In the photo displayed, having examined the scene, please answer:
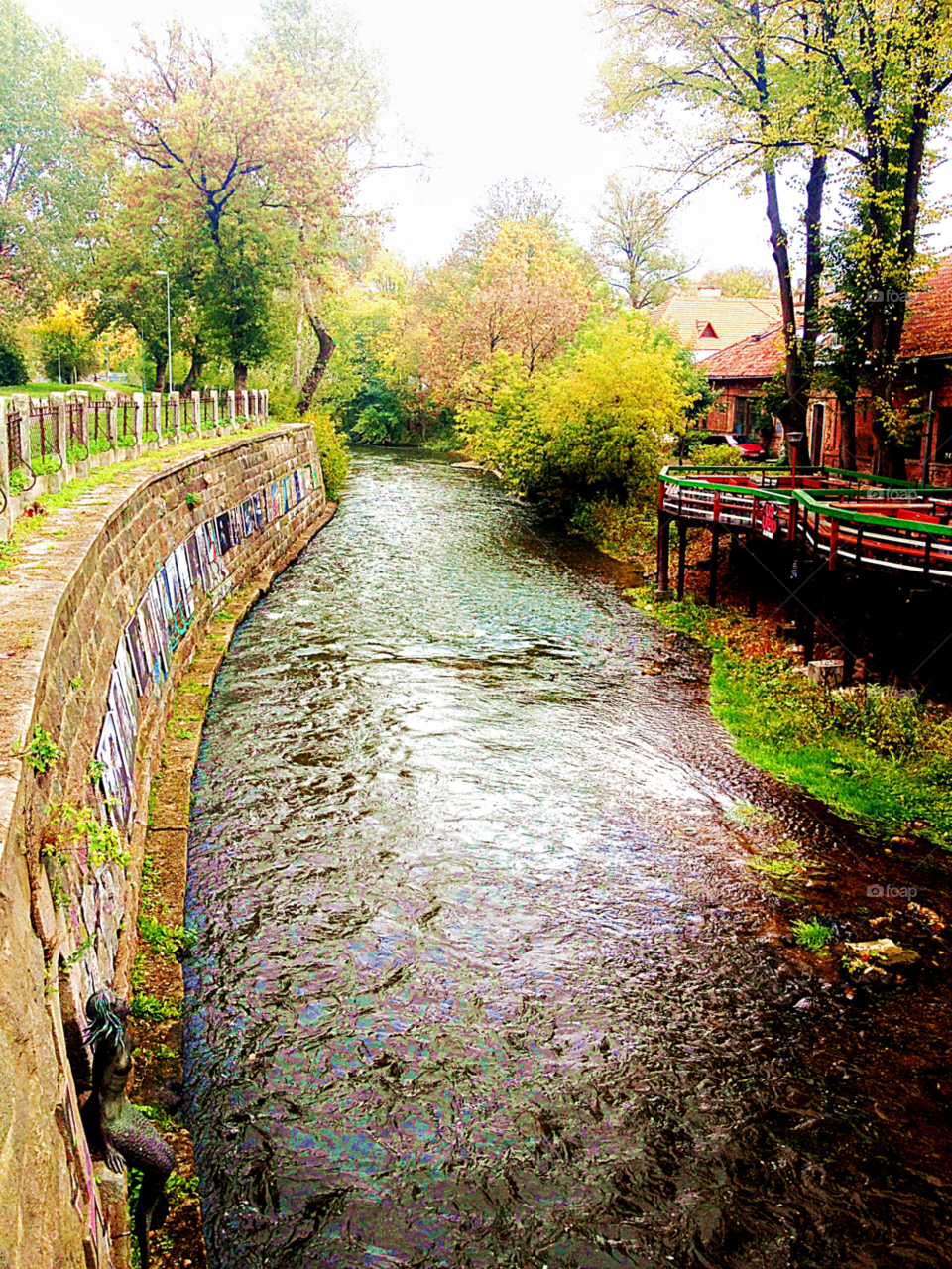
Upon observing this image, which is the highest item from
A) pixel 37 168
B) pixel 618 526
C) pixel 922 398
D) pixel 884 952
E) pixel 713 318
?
pixel 37 168

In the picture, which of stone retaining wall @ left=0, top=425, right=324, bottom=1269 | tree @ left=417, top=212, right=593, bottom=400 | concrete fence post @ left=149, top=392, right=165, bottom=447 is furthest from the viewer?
tree @ left=417, top=212, right=593, bottom=400

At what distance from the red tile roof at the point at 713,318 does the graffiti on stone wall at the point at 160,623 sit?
97.9ft

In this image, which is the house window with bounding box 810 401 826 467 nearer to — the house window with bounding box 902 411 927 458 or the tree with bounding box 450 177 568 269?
the house window with bounding box 902 411 927 458

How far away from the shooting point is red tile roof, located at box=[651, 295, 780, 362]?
48.8 m

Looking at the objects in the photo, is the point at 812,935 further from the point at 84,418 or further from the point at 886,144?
the point at 886,144

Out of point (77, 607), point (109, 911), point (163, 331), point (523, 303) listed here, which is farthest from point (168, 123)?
point (109, 911)

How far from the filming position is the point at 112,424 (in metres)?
15.9

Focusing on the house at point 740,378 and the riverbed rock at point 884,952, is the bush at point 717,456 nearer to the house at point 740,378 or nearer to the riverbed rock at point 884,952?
the house at point 740,378

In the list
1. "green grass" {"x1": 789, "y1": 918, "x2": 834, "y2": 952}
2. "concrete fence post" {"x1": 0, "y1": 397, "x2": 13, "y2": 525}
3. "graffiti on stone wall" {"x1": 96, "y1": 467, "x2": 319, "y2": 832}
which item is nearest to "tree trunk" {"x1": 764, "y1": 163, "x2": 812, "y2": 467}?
"graffiti on stone wall" {"x1": 96, "y1": 467, "x2": 319, "y2": 832}

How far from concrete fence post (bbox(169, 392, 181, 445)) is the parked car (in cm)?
1636

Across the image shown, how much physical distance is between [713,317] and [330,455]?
23200 millimetres

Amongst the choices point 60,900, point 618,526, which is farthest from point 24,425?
point 618,526

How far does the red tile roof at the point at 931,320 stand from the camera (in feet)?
71.7

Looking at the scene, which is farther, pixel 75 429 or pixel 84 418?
pixel 75 429
